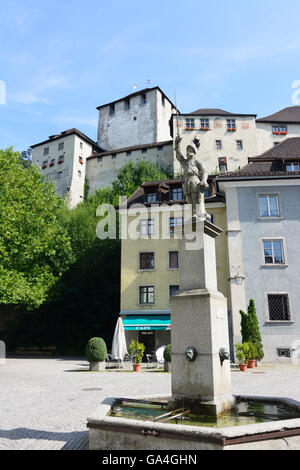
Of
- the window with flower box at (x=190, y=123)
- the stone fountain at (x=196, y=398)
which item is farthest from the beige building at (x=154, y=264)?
the window with flower box at (x=190, y=123)

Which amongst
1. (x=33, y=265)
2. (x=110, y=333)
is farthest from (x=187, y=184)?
(x=110, y=333)

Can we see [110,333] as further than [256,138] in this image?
No

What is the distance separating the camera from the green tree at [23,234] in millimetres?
24859

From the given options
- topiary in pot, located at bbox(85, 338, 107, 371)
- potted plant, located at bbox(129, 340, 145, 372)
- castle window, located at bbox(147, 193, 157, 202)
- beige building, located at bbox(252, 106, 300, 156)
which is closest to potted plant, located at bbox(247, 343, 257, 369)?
potted plant, located at bbox(129, 340, 145, 372)

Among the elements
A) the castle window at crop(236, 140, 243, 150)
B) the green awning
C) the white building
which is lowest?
the green awning

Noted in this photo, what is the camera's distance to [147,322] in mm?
27469

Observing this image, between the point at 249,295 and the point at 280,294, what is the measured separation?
1916 mm

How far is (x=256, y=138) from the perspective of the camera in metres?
59.3

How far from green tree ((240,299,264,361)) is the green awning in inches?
253

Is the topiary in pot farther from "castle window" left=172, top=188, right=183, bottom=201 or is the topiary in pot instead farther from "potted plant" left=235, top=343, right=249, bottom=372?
"castle window" left=172, top=188, right=183, bottom=201

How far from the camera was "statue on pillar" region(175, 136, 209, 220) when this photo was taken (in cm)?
809

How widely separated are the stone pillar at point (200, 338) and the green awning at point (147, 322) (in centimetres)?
2011

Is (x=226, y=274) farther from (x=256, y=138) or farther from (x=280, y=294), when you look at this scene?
(x=256, y=138)

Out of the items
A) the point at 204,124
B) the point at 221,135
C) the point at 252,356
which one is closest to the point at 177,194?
the point at 252,356
